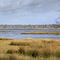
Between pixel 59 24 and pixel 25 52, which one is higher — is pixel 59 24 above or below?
above

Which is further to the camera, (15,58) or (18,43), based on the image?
(18,43)

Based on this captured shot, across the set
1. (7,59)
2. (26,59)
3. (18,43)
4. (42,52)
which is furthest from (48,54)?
(18,43)

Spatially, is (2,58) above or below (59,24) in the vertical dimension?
below

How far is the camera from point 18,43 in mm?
17984

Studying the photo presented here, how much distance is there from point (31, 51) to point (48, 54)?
5.39 ft

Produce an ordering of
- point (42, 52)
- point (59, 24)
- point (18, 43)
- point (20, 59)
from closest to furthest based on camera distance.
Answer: point (20, 59)
point (42, 52)
point (18, 43)
point (59, 24)

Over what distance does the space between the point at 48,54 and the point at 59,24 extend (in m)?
10.6

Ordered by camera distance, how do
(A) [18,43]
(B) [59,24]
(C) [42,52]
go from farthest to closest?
(B) [59,24], (A) [18,43], (C) [42,52]

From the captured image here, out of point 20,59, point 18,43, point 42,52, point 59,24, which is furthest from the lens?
point 59,24

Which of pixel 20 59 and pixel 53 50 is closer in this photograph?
Result: pixel 20 59

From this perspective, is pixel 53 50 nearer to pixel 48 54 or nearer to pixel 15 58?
pixel 48 54

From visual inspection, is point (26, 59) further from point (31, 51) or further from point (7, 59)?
point (31, 51)

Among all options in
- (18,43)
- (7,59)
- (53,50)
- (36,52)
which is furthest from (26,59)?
(18,43)

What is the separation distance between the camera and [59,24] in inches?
790
